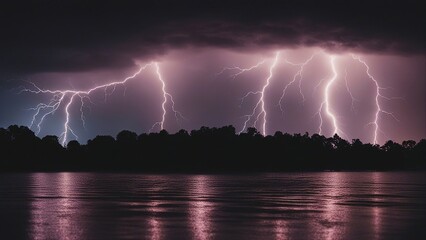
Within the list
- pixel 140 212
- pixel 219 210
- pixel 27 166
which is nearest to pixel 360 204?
pixel 219 210

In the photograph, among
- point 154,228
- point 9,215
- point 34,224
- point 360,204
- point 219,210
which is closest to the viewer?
point 154,228

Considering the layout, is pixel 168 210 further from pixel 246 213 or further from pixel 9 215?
pixel 9 215

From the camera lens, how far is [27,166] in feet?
631

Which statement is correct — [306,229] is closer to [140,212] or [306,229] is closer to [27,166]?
[140,212]

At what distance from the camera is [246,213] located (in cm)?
2691

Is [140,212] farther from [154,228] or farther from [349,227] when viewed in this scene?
[349,227]

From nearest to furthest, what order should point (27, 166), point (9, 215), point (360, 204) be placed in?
point (9, 215) → point (360, 204) → point (27, 166)

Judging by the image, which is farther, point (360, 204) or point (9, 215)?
point (360, 204)

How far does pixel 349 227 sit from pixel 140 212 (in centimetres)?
849

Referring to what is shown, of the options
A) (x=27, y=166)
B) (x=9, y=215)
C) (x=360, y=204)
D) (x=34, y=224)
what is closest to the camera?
(x=34, y=224)

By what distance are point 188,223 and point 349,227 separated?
486 centimetres

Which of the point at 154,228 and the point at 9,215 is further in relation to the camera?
the point at 9,215

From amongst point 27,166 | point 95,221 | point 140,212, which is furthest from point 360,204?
point 27,166

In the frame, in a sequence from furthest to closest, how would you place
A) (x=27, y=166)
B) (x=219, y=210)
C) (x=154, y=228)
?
(x=27, y=166)
(x=219, y=210)
(x=154, y=228)
